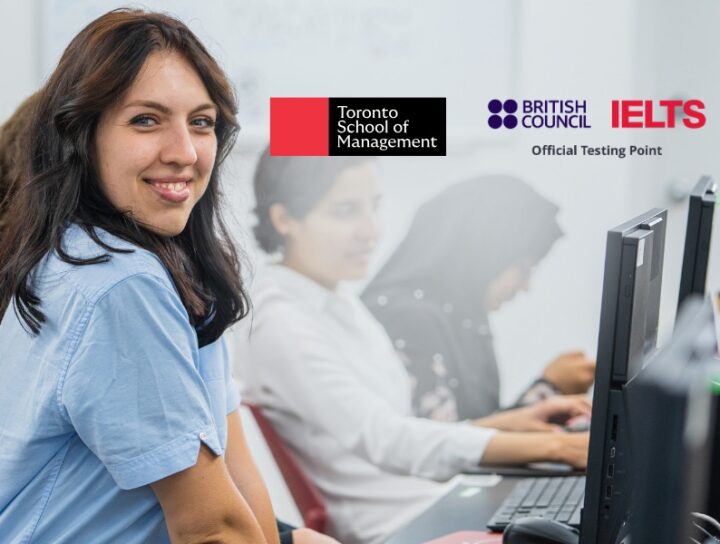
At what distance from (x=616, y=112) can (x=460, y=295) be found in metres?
0.59

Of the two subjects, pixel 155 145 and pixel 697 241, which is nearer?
pixel 155 145

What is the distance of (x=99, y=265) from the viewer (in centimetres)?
128

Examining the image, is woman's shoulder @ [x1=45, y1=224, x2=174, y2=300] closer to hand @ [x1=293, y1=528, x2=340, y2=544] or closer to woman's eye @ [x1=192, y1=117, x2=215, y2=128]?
woman's eye @ [x1=192, y1=117, x2=215, y2=128]

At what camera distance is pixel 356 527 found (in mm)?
2551

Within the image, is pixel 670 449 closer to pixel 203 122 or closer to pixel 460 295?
pixel 203 122

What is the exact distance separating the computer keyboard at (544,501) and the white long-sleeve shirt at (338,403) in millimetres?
564

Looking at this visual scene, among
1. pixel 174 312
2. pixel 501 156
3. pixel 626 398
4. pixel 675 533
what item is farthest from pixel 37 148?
pixel 501 156

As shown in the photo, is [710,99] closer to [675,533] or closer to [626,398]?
[626,398]

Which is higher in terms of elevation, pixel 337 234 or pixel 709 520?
pixel 337 234

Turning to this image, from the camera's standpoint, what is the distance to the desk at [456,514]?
1683 millimetres

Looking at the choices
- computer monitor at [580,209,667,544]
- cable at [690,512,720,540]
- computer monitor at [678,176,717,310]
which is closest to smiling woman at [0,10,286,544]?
computer monitor at [580,209,667,544]

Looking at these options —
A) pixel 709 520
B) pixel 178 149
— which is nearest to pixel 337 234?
pixel 178 149

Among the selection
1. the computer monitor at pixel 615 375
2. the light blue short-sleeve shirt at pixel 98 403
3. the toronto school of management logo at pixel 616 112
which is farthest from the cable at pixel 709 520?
the toronto school of management logo at pixel 616 112

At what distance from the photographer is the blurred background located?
244 cm
